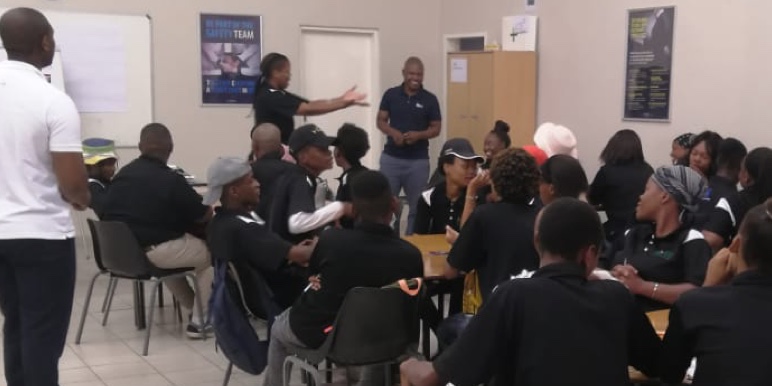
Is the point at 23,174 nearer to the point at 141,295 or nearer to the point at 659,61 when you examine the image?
the point at 141,295

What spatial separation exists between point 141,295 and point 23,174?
253cm

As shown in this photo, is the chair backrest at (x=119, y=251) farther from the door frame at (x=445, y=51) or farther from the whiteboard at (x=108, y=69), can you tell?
the door frame at (x=445, y=51)

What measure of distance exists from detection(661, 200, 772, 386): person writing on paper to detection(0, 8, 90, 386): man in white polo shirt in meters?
1.88

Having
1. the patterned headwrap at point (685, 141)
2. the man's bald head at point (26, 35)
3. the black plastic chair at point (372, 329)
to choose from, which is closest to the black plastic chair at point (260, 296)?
the black plastic chair at point (372, 329)

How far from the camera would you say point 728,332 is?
1.90m

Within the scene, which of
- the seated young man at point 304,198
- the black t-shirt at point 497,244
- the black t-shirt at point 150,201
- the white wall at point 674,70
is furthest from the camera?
the white wall at point 674,70

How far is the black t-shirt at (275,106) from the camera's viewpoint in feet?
18.4

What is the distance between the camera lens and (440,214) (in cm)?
442

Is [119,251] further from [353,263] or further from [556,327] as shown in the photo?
[556,327]

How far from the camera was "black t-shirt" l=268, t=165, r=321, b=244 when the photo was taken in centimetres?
395

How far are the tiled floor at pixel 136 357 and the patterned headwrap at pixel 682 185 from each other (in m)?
2.22

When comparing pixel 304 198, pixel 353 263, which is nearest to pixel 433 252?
pixel 304 198

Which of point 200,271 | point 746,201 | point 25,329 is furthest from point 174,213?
point 746,201

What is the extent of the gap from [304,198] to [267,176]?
2.07 ft
